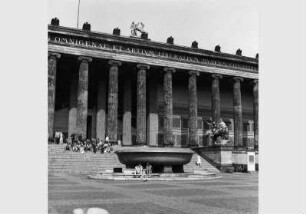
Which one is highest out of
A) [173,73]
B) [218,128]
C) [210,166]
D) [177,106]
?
[173,73]

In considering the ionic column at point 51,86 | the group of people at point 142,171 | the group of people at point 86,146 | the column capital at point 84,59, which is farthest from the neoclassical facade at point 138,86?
the group of people at point 142,171

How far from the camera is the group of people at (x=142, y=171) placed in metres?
20.7

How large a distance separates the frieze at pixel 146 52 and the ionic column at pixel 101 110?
6.34 metres

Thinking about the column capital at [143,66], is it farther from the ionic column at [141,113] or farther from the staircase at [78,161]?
the staircase at [78,161]

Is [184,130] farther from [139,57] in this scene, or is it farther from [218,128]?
[218,128]

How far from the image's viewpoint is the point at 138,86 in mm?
43562

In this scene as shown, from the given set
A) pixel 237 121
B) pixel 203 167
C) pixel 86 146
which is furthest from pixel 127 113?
pixel 203 167

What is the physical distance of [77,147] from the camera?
1394 inches

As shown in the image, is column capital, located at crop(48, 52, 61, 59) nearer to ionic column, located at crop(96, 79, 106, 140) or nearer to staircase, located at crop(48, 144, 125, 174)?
ionic column, located at crop(96, 79, 106, 140)

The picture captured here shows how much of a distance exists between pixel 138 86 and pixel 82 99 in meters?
6.31

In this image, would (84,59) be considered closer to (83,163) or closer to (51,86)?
(51,86)

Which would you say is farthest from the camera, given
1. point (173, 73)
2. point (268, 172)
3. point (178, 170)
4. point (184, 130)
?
point (184, 130)

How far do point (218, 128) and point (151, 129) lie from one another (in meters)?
15.8

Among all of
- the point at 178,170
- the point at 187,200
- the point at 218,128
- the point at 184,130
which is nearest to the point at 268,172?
the point at 187,200
